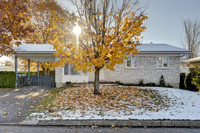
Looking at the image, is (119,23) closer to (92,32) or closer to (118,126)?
(92,32)

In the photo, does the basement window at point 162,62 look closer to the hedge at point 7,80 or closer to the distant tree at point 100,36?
the distant tree at point 100,36

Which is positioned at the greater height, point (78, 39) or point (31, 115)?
point (78, 39)

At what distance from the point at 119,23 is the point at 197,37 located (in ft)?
73.3

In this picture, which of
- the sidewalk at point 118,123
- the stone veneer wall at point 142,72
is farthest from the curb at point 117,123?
the stone veneer wall at point 142,72

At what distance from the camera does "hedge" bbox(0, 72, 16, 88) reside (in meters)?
12.6

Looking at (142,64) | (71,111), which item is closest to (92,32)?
(71,111)

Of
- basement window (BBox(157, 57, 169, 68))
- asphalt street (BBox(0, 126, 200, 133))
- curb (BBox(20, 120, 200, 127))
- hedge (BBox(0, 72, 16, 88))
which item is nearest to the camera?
asphalt street (BBox(0, 126, 200, 133))

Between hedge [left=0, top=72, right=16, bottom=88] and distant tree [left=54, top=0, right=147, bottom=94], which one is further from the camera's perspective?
hedge [left=0, top=72, right=16, bottom=88]

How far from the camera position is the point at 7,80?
12578 mm

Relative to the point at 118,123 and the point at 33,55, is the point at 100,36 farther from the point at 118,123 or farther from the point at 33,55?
the point at 33,55

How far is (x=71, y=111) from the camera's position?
5.73 metres

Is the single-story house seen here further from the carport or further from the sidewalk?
the sidewalk

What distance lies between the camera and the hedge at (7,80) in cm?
1255

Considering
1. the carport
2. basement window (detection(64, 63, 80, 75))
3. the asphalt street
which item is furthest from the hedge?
the asphalt street
